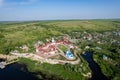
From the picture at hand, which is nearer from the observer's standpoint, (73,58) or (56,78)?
(56,78)

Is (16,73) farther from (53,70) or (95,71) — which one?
(95,71)

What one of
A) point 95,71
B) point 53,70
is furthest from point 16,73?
point 95,71

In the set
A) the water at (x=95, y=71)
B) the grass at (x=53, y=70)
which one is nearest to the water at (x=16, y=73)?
the grass at (x=53, y=70)

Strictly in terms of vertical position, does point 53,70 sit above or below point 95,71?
above

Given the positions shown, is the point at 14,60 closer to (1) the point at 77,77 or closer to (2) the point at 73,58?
(2) the point at 73,58

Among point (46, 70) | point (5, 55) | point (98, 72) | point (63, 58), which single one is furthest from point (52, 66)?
point (5, 55)

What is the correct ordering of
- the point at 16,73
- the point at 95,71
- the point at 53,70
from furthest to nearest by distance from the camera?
the point at 95,71
the point at 16,73
the point at 53,70

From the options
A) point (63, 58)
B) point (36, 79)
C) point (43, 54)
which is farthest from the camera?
point (43, 54)

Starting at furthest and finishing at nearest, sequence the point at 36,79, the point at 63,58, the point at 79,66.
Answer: the point at 63,58 → the point at 79,66 → the point at 36,79
